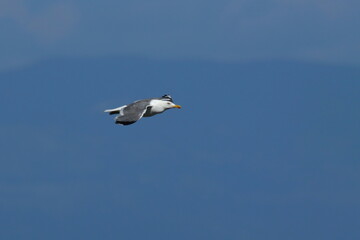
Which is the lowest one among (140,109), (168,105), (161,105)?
(140,109)

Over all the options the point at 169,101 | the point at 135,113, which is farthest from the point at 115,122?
the point at 169,101

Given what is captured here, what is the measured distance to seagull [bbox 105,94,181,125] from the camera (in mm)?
65606

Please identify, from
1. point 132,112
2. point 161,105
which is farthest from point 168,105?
point 132,112

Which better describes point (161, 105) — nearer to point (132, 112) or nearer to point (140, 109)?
point (140, 109)

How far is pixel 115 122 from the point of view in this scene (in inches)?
2557

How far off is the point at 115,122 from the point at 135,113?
200cm

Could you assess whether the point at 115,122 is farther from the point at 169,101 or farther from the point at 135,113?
the point at 169,101

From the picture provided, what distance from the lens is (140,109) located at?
67.6 m

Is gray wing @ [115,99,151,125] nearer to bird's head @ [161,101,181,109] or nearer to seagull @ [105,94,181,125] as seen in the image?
seagull @ [105,94,181,125]

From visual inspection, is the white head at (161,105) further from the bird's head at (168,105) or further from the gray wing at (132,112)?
the gray wing at (132,112)

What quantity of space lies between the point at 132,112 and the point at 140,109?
0.64 metres

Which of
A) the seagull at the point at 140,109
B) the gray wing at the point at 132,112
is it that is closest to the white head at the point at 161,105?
the seagull at the point at 140,109

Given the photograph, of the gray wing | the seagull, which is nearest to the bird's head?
the seagull

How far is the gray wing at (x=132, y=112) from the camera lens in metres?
65.2
